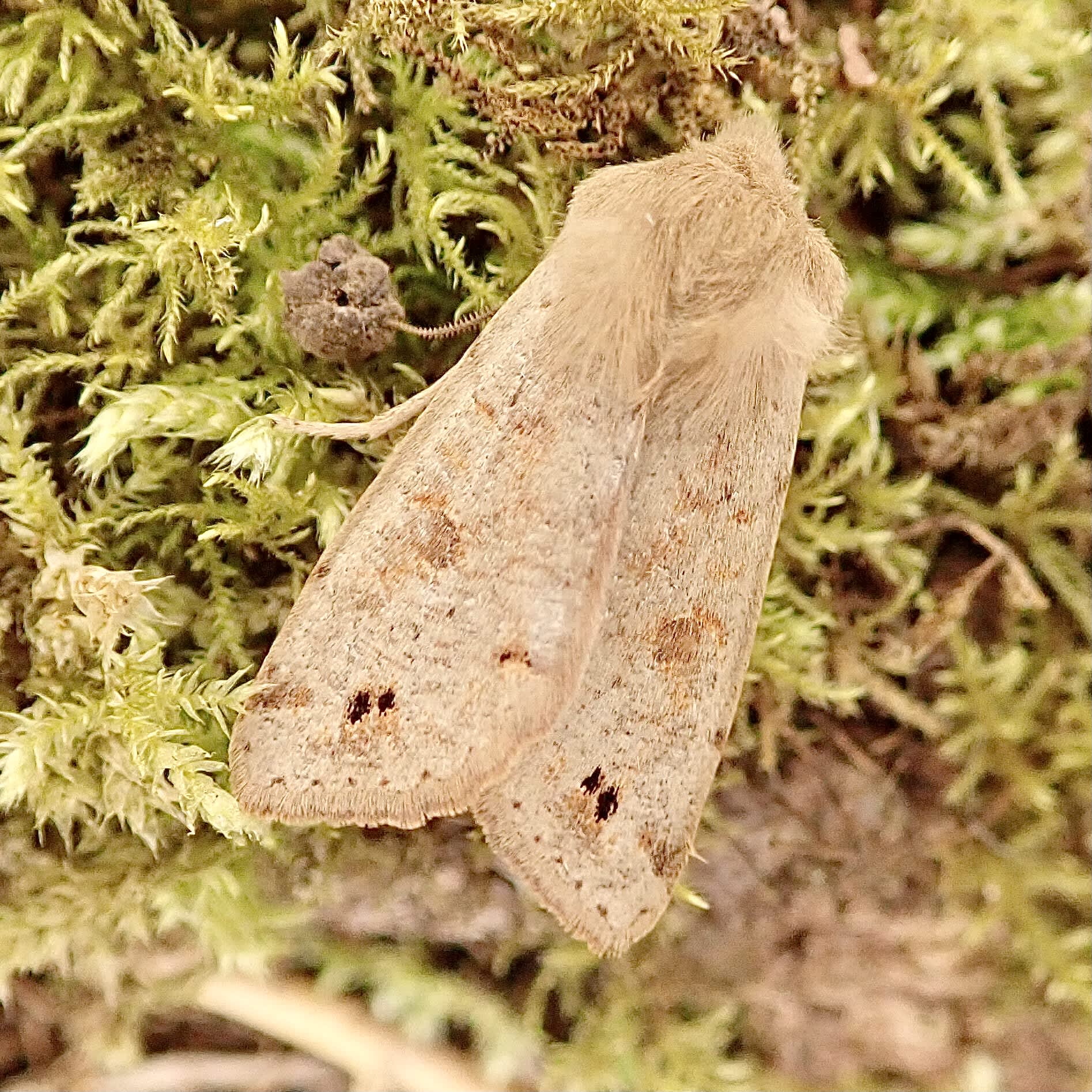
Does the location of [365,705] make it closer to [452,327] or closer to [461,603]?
[461,603]

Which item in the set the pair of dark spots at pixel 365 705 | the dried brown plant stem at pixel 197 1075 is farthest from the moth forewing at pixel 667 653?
the dried brown plant stem at pixel 197 1075

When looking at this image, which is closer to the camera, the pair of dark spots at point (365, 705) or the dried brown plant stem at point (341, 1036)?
the pair of dark spots at point (365, 705)

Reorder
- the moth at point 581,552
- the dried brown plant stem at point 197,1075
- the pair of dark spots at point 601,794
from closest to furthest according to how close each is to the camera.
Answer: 1. the moth at point 581,552
2. the pair of dark spots at point 601,794
3. the dried brown plant stem at point 197,1075

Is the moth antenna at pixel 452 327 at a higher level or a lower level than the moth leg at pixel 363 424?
higher

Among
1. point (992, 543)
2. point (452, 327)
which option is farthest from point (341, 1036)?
point (992, 543)

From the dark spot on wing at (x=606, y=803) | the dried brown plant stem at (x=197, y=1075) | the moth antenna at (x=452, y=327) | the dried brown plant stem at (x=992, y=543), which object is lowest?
the dried brown plant stem at (x=197, y=1075)

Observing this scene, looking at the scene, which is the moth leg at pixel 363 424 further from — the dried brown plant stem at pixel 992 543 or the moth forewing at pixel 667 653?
the dried brown plant stem at pixel 992 543

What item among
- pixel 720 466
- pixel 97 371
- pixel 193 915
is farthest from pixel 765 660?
pixel 97 371
